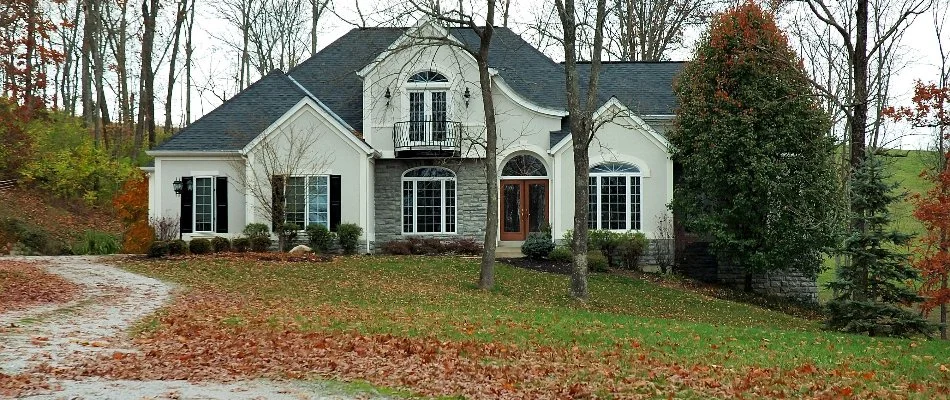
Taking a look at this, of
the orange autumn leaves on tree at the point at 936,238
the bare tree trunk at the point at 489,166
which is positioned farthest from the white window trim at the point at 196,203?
the orange autumn leaves on tree at the point at 936,238

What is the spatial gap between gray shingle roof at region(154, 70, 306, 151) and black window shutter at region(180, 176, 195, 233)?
3.16 ft

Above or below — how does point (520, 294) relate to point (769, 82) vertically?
below

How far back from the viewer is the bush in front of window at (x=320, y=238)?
982 inches

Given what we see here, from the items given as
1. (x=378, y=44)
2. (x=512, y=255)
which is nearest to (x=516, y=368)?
(x=512, y=255)

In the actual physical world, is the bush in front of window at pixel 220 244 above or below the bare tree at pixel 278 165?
below

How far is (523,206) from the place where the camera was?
2720 cm

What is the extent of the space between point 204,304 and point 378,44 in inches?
603

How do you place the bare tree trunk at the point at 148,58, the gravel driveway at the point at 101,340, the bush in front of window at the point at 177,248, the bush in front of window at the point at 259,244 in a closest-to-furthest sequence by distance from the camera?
the gravel driveway at the point at 101,340 < the bush in front of window at the point at 177,248 < the bush in front of window at the point at 259,244 < the bare tree trunk at the point at 148,58

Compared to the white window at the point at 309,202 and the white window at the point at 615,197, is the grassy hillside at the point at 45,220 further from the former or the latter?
the white window at the point at 615,197

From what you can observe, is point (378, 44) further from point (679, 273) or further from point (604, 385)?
point (604, 385)

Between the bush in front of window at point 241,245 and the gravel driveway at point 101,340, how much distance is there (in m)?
4.42

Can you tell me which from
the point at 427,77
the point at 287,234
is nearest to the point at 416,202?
the point at 427,77

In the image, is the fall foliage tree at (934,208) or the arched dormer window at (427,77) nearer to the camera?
the fall foliage tree at (934,208)

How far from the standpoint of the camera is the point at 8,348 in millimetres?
10578
